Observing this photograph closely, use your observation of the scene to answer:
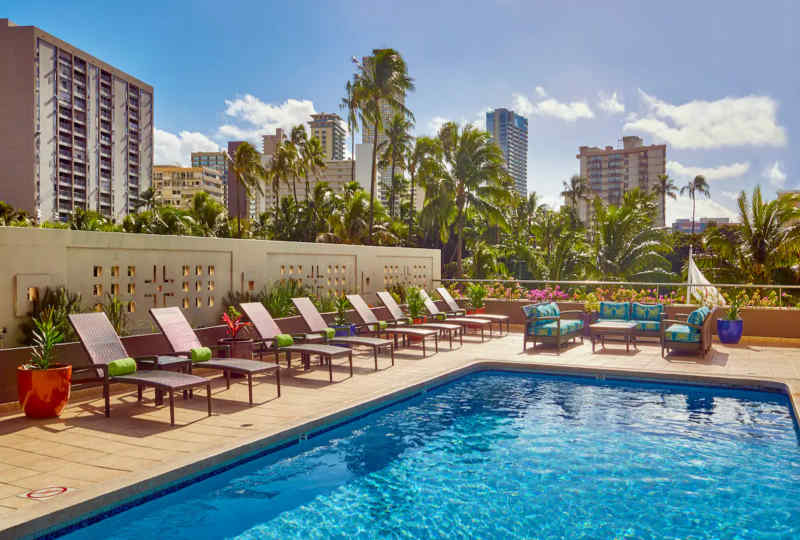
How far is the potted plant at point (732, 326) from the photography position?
11773 mm

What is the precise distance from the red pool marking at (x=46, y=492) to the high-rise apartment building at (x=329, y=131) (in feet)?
398

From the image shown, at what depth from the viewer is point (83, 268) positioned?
716 centimetres

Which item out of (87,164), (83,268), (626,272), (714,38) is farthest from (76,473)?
(87,164)

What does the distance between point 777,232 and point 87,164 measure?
96194 mm

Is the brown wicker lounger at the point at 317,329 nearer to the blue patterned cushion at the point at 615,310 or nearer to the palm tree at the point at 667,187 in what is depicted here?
the blue patterned cushion at the point at 615,310

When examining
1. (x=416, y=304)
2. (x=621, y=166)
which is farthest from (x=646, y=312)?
(x=621, y=166)

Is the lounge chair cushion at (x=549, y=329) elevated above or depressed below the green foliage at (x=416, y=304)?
below

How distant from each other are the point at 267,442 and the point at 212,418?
3.45 feet

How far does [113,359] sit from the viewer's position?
6277 mm

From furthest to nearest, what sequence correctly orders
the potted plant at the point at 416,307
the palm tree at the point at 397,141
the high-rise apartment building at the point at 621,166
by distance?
the high-rise apartment building at the point at 621,166, the palm tree at the point at 397,141, the potted plant at the point at 416,307

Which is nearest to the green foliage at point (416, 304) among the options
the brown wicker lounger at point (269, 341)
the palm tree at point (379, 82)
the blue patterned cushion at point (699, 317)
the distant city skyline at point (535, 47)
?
the brown wicker lounger at point (269, 341)

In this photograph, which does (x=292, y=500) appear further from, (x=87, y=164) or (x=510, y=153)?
(x=510, y=153)

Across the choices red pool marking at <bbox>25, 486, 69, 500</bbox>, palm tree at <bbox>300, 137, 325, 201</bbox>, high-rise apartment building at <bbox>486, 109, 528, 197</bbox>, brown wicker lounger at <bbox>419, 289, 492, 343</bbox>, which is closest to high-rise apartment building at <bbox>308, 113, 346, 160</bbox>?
high-rise apartment building at <bbox>486, 109, 528, 197</bbox>

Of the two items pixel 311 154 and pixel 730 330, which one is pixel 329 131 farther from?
pixel 730 330
